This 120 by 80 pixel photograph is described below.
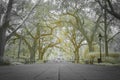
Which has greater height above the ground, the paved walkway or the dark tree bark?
the dark tree bark

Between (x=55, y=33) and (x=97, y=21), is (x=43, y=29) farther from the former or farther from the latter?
(x=97, y=21)

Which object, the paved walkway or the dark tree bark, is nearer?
the paved walkway

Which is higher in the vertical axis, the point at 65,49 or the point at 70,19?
the point at 70,19

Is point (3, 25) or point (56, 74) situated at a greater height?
point (3, 25)

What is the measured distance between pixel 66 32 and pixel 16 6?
30.1 m

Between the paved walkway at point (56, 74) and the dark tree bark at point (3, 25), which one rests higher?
the dark tree bark at point (3, 25)

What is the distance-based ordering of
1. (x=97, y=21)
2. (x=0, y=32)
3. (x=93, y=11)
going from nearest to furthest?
(x=0, y=32)
(x=93, y=11)
(x=97, y=21)

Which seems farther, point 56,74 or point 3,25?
point 3,25

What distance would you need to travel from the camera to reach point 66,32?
2016 inches

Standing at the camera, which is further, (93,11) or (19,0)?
(93,11)

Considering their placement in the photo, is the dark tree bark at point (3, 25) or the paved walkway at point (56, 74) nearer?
the paved walkway at point (56, 74)

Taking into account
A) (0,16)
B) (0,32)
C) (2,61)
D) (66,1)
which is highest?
(66,1)

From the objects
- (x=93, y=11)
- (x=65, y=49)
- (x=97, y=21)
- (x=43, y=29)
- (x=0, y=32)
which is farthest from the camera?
(x=65, y=49)

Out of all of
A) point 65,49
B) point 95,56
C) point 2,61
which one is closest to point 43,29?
point 65,49
